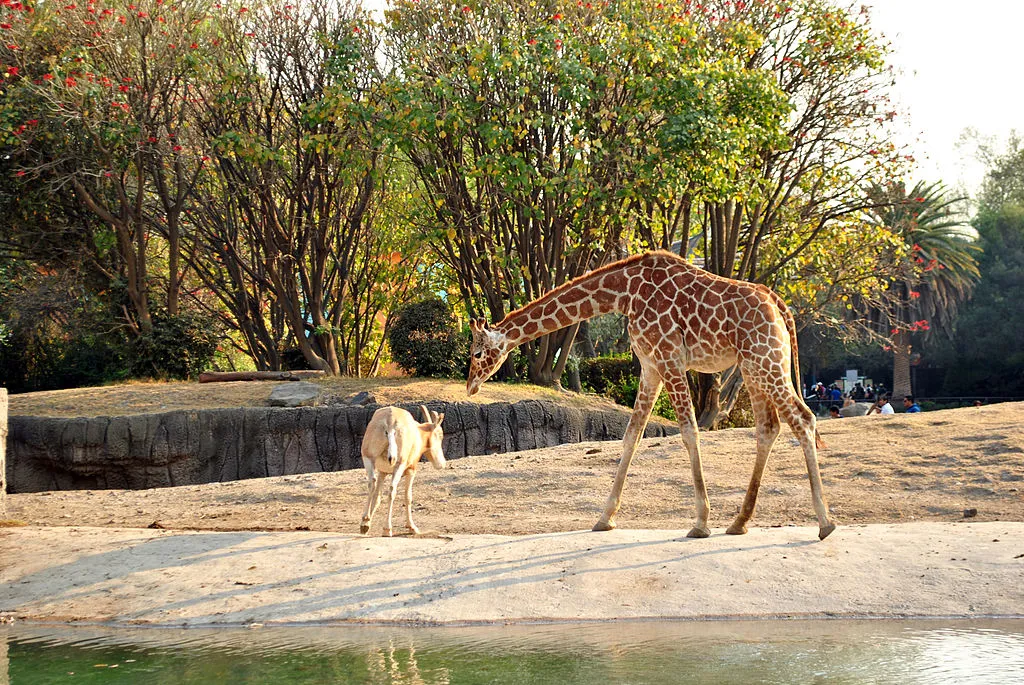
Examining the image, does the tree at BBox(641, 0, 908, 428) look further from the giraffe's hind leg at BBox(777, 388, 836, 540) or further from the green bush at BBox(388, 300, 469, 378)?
the giraffe's hind leg at BBox(777, 388, 836, 540)

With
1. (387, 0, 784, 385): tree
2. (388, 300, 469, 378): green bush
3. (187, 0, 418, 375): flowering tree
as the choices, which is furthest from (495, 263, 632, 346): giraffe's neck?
(388, 300, 469, 378): green bush

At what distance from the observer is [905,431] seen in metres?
13.8

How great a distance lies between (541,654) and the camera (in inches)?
259

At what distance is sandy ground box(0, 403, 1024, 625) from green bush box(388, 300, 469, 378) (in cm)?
624

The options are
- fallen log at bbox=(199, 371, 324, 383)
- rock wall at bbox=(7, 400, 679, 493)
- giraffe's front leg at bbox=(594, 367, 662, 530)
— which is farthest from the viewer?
fallen log at bbox=(199, 371, 324, 383)

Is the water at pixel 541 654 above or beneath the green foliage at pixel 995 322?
beneath

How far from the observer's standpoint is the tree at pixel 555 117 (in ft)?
55.5

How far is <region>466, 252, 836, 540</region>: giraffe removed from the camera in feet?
29.0

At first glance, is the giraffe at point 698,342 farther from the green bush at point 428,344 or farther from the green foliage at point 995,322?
the green foliage at point 995,322

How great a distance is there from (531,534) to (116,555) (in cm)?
355

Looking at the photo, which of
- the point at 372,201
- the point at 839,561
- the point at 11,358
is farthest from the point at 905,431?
the point at 11,358

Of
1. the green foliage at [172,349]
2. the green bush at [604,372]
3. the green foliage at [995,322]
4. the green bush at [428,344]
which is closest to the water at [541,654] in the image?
the green bush at [428,344]

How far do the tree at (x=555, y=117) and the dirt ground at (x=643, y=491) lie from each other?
5093 millimetres

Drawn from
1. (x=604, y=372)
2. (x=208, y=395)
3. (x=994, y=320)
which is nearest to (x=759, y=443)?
(x=208, y=395)
